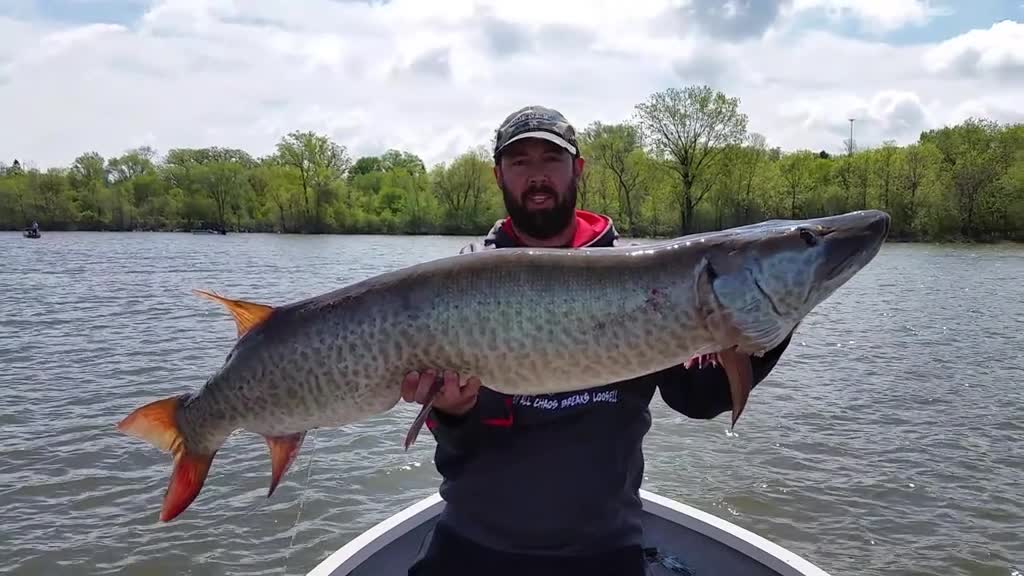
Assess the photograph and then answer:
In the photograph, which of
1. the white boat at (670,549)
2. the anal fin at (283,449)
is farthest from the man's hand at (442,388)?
the white boat at (670,549)

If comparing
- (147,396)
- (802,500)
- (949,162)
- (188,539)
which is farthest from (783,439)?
(949,162)

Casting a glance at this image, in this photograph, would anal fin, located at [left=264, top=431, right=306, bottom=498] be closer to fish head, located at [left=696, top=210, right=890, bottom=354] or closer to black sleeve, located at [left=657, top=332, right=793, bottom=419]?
black sleeve, located at [left=657, top=332, right=793, bottom=419]

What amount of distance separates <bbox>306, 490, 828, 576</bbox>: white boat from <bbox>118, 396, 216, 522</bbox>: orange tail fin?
43.9 inches

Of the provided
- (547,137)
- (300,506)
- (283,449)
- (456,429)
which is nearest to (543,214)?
(547,137)

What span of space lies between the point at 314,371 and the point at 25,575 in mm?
5167

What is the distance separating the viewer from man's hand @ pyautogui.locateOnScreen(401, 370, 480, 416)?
2490 mm

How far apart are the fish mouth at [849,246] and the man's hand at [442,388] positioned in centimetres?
123

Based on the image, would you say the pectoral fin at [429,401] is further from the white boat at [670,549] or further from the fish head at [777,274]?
the white boat at [670,549]

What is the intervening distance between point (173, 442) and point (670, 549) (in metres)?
2.67

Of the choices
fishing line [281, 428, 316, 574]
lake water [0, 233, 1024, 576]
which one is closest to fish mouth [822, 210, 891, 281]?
lake water [0, 233, 1024, 576]

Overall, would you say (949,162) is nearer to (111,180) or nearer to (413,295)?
(413,295)

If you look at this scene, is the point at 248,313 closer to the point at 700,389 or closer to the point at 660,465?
the point at 700,389

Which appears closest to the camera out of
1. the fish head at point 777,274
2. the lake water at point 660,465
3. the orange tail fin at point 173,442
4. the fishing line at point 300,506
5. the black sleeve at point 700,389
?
the fish head at point 777,274

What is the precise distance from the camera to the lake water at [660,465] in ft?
20.8
